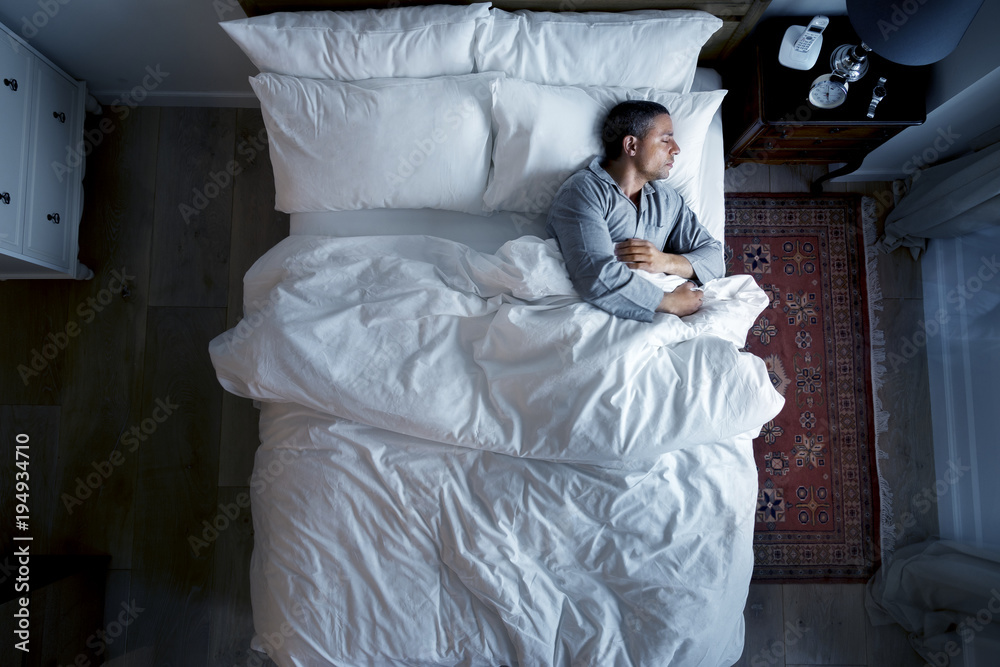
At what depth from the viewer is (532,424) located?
1.31 metres

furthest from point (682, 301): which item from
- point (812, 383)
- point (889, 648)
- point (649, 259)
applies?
point (889, 648)

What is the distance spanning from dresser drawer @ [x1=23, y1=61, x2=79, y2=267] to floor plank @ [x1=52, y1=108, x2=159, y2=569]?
13cm

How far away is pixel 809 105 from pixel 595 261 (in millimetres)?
795

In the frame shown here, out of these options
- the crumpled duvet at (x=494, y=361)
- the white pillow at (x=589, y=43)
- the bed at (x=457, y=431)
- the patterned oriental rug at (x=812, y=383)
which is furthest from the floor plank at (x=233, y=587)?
the patterned oriental rug at (x=812, y=383)

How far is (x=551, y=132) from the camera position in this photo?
60.4 inches

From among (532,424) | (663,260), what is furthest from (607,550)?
(663,260)

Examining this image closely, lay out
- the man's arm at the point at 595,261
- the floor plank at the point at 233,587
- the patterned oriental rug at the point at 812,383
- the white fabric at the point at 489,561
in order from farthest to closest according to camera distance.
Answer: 1. the patterned oriental rug at the point at 812,383
2. the floor plank at the point at 233,587
3. the man's arm at the point at 595,261
4. the white fabric at the point at 489,561

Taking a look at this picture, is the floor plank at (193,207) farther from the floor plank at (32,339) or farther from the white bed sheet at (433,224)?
the white bed sheet at (433,224)

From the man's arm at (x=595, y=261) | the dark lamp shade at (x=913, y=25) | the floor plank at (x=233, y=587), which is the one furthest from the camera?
the floor plank at (x=233, y=587)

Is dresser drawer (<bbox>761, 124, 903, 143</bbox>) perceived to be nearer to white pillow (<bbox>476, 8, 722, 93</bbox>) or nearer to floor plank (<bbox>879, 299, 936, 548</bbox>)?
white pillow (<bbox>476, 8, 722, 93</bbox>)

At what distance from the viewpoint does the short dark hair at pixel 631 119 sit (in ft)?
4.96

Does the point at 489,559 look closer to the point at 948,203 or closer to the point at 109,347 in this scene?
the point at 109,347

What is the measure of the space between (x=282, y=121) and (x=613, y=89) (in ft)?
3.01

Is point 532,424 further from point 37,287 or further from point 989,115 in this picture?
point 37,287
